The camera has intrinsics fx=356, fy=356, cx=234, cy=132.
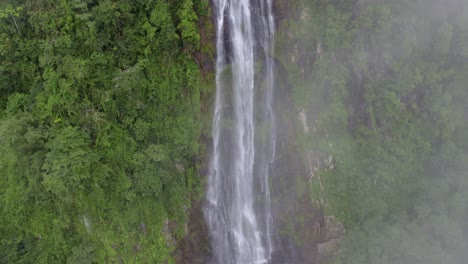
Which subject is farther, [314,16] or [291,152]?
[291,152]

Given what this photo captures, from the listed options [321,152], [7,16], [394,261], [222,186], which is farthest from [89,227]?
[394,261]

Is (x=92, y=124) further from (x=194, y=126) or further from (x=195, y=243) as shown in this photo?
(x=195, y=243)

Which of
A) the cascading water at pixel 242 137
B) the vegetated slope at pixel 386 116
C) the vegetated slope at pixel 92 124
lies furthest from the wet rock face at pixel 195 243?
the vegetated slope at pixel 386 116

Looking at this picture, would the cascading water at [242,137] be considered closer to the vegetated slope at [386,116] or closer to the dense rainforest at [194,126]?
the dense rainforest at [194,126]

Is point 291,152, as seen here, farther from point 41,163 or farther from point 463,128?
point 41,163

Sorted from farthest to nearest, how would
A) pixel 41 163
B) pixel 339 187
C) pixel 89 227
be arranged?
pixel 339 187 → pixel 89 227 → pixel 41 163

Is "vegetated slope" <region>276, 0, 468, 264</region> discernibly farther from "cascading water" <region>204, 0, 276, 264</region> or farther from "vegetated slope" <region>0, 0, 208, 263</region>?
"vegetated slope" <region>0, 0, 208, 263</region>
